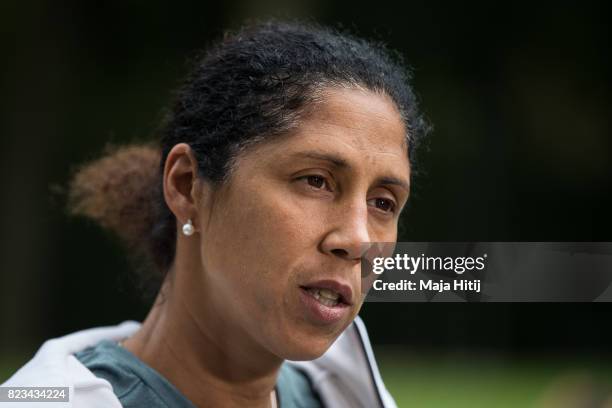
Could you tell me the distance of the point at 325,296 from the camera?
102cm

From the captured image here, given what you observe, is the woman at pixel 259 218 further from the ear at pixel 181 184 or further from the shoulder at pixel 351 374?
the shoulder at pixel 351 374

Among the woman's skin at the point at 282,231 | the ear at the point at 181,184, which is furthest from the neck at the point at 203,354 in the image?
the ear at the point at 181,184

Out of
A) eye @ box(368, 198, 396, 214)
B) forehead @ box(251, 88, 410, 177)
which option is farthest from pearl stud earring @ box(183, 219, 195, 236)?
eye @ box(368, 198, 396, 214)

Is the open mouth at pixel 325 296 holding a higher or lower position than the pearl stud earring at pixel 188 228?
lower

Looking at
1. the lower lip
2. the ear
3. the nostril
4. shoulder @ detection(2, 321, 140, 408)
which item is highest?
the ear

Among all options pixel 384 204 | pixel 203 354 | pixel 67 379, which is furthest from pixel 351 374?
pixel 67 379

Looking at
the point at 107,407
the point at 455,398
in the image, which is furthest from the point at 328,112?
the point at 455,398

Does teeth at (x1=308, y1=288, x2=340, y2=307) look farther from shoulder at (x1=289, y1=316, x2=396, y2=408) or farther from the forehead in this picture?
shoulder at (x1=289, y1=316, x2=396, y2=408)

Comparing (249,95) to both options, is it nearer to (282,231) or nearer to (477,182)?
(282,231)

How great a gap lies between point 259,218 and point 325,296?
0.13 metres

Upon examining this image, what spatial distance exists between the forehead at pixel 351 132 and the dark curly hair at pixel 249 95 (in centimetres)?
1

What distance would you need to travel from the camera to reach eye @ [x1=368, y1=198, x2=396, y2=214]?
105 centimetres

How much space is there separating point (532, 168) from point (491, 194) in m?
0.19

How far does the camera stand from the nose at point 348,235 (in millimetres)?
986
